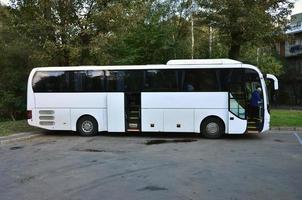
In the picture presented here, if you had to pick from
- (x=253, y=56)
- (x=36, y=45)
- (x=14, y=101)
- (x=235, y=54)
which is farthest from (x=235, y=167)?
(x=253, y=56)

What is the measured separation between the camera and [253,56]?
40781mm

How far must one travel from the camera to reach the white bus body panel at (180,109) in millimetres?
17797

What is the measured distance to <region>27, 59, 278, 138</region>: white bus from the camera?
17.7 meters

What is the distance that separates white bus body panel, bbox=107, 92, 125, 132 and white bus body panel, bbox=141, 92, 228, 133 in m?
0.78

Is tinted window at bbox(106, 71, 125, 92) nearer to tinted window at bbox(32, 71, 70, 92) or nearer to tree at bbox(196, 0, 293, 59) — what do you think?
tinted window at bbox(32, 71, 70, 92)

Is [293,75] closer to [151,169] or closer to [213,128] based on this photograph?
[213,128]

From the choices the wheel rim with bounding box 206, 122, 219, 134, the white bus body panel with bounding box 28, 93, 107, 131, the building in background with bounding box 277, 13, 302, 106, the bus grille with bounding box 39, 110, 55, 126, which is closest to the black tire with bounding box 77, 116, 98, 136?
the white bus body panel with bounding box 28, 93, 107, 131

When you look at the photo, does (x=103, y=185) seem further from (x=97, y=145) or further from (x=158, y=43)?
(x=158, y=43)

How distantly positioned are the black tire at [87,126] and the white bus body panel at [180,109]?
197 cm

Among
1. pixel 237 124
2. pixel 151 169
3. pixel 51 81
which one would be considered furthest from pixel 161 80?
pixel 151 169

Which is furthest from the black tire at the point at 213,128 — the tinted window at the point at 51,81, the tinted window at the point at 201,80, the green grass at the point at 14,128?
the green grass at the point at 14,128

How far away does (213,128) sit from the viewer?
58.7ft

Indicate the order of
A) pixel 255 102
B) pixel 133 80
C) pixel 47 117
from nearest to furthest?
pixel 255 102 < pixel 133 80 < pixel 47 117

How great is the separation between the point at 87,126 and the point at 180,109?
12.3 feet
